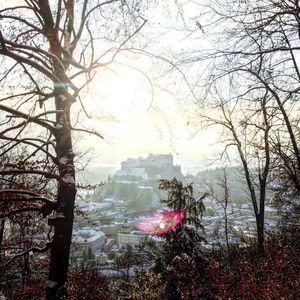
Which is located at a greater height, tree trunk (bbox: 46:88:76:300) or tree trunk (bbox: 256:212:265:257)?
tree trunk (bbox: 46:88:76:300)

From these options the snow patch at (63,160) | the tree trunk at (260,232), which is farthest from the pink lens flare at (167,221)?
the snow patch at (63,160)

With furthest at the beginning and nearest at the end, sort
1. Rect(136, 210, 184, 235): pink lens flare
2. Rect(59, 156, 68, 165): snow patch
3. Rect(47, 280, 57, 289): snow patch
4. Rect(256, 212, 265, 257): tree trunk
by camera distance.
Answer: Rect(136, 210, 184, 235): pink lens flare
Rect(256, 212, 265, 257): tree trunk
Rect(59, 156, 68, 165): snow patch
Rect(47, 280, 57, 289): snow patch

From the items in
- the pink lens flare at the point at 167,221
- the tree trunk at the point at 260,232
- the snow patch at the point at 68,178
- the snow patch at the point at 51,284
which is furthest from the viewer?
the pink lens flare at the point at 167,221

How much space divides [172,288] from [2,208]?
42.4 feet

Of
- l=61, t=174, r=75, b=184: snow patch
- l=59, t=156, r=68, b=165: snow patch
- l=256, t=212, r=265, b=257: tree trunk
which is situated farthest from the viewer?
l=256, t=212, r=265, b=257: tree trunk

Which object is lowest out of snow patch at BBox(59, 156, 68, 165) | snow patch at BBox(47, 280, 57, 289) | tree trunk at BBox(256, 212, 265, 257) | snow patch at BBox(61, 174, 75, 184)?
tree trunk at BBox(256, 212, 265, 257)

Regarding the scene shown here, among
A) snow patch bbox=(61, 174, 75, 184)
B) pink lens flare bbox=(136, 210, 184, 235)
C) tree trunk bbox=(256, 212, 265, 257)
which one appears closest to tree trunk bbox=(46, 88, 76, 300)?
snow patch bbox=(61, 174, 75, 184)

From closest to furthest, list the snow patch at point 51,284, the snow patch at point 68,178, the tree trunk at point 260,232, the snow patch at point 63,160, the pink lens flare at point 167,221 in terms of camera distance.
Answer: the snow patch at point 51,284 < the snow patch at point 68,178 < the snow patch at point 63,160 < the tree trunk at point 260,232 < the pink lens flare at point 167,221

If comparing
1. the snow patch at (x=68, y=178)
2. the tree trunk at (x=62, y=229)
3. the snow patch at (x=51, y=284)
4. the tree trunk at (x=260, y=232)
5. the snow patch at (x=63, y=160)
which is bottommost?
the tree trunk at (x=260, y=232)

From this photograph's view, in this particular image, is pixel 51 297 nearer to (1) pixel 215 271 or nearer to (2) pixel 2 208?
(2) pixel 2 208

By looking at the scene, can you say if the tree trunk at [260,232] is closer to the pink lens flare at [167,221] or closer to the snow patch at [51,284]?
the pink lens flare at [167,221]

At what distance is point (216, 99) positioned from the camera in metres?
4.93

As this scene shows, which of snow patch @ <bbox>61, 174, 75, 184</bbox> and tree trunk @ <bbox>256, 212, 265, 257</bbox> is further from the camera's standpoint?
tree trunk @ <bbox>256, 212, 265, 257</bbox>

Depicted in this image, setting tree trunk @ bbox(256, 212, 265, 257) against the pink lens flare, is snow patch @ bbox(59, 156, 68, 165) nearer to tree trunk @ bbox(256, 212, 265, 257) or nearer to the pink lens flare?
tree trunk @ bbox(256, 212, 265, 257)
